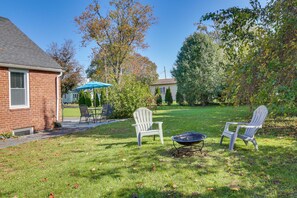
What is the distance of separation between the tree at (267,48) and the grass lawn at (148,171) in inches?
44.0

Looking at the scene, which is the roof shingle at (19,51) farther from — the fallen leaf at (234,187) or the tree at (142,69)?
the tree at (142,69)

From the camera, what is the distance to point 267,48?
480 centimetres

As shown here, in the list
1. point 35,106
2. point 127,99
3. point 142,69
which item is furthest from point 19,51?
point 142,69

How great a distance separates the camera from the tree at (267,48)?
12.0 feet

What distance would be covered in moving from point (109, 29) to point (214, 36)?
40.3ft

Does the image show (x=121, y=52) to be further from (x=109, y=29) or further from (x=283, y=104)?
(x=283, y=104)

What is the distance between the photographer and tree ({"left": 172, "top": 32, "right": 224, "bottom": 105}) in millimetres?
22984

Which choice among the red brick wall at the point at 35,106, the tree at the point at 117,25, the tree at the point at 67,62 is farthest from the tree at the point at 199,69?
the red brick wall at the point at 35,106

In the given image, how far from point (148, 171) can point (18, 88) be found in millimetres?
7114

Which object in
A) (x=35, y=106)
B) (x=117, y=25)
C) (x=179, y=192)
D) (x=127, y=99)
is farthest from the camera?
(x=117, y=25)

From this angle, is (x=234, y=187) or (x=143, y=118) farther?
(x=143, y=118)

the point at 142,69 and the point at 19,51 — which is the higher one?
the point at 142,69

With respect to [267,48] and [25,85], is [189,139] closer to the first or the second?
[267,48]

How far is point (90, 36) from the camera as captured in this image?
21.6 m
